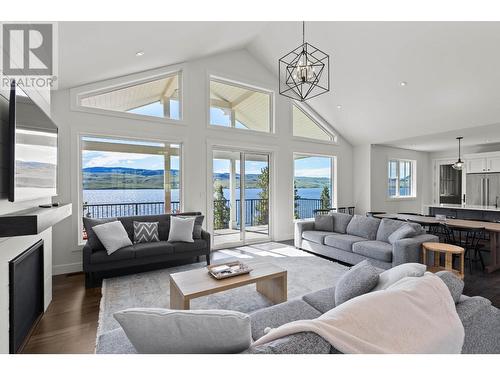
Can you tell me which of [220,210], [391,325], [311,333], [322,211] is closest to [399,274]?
[391,325]

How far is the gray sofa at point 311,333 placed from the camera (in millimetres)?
894

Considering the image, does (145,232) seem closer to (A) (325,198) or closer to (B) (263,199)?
(B) (263,199)

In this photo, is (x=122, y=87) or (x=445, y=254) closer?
(x=445, y=254)

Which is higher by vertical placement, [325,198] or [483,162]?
[483,162]

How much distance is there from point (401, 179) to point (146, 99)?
25.7 feet

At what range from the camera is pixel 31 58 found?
221 centimetres

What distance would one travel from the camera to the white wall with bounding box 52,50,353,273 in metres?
3.75

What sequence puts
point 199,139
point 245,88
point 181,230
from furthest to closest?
point 245,88 < point 199,139 < point 181,230

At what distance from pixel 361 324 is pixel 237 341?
19.9 inches

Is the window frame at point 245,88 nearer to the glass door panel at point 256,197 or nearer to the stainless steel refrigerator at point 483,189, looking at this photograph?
the glass door panel at point 256,197

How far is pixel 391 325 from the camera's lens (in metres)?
1.00

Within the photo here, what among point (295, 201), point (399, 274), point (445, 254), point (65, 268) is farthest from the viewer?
point (295, 201)

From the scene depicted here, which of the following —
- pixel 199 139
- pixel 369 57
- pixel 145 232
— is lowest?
pixel 145 232
